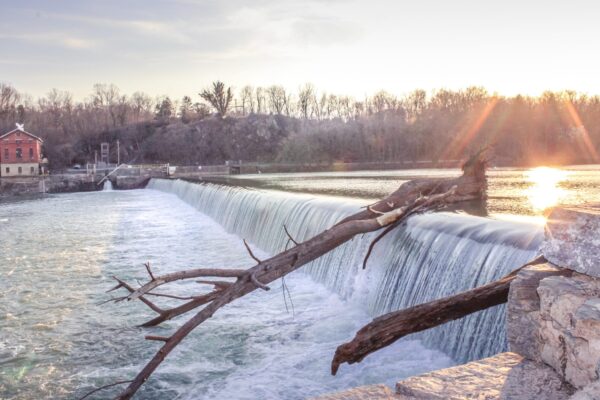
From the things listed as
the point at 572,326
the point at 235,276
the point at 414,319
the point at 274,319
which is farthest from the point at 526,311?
the point at 274,319

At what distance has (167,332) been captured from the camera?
7.60 metres

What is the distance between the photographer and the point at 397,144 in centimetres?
6875

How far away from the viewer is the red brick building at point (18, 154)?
165 feet

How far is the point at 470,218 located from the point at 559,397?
5.66 metres

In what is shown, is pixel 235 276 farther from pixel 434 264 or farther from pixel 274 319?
pixel 274 319

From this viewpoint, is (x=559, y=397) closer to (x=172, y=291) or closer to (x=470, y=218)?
(x=470, y=218)

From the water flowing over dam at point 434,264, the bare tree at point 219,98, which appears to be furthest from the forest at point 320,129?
the water flowing over dam at point 434,264

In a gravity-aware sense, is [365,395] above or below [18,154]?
below

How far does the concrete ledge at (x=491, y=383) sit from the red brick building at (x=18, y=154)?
55.1 meters

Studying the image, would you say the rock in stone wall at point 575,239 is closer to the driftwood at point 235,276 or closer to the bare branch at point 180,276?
the driftwood at point 235,276

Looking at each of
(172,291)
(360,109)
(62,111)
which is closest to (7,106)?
(62,111)

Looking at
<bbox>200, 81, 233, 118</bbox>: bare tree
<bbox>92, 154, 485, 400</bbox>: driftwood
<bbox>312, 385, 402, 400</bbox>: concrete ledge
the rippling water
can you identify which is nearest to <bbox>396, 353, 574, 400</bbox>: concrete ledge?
<bbox>312, 385, 402, 400</bbox>: concrete ledge

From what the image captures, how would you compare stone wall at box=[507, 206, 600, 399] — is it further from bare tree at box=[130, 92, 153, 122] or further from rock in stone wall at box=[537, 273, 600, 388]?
bare tree at box=[130, 92, 153, 122]

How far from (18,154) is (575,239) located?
56.5m
